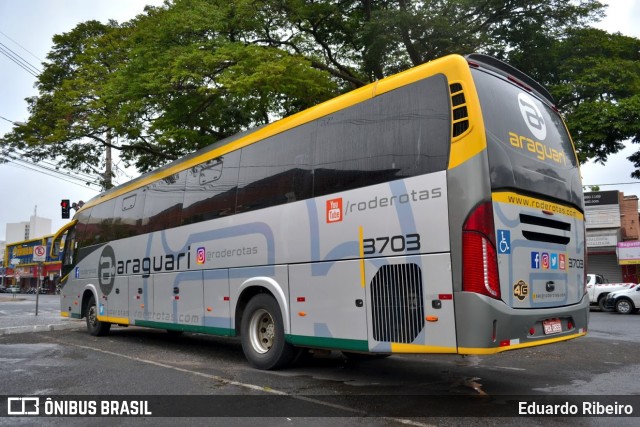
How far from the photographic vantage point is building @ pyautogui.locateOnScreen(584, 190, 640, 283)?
30.3 m

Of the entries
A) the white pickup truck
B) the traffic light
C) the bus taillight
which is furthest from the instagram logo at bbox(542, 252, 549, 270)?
the traffic light

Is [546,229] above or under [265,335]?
above

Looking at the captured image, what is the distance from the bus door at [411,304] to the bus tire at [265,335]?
195 centimetres

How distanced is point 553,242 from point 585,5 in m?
12.4

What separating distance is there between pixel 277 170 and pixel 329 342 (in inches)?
112

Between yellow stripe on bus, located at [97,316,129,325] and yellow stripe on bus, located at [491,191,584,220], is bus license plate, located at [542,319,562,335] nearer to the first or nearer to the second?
yellow stripe on bus, located at [491,191,584,220]

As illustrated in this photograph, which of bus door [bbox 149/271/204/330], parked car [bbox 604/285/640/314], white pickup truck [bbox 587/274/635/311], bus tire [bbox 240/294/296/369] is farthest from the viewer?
white pickup truck [bbox 587/274/635/311]

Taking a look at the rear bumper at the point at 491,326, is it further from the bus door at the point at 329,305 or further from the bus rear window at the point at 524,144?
the bus door at the point at 329,305

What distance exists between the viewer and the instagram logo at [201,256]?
9606 mm

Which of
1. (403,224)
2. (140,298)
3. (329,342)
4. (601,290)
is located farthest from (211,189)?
(601,290)

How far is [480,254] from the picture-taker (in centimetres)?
541

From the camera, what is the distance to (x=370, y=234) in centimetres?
647

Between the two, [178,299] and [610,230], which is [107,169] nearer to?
[178,299]

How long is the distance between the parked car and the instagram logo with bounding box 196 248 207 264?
717 inches
